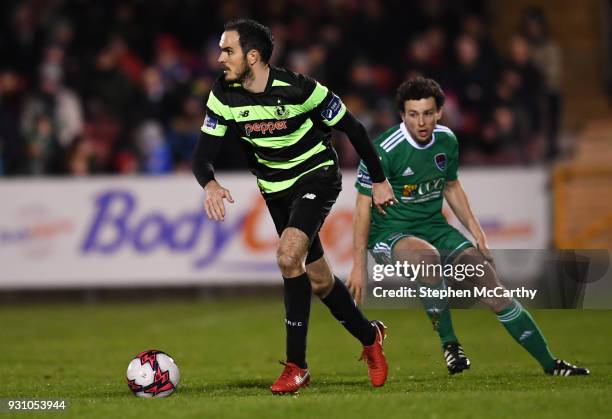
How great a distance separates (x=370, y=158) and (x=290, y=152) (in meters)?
0.52

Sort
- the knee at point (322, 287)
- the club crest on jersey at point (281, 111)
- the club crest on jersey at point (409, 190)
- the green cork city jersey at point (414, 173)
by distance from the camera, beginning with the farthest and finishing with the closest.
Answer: the club crest on jersey at point (409, 190)
the green cork city jersey at point (414, 173)
the knee at point (322, 287)
the club crest on jersey at point (281, 111)

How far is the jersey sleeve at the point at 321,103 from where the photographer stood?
7.99 metres

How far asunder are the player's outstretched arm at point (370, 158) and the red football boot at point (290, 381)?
45.5 inches

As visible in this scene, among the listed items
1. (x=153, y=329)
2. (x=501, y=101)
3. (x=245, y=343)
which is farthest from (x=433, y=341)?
(x=501, y=101)

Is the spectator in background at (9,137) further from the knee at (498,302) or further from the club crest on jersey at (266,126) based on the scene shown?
the knee at (498,302)

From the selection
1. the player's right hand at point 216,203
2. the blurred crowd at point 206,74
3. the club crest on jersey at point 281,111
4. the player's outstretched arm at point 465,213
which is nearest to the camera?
the player's right hand at point 216,203

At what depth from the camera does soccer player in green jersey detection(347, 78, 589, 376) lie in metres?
8.40

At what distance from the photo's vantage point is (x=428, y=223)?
8930 mm

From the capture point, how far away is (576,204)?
1638 centimetres

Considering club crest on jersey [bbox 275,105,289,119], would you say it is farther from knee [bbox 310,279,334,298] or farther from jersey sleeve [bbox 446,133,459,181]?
jersey sleeve [bbox 446,133,459,181]

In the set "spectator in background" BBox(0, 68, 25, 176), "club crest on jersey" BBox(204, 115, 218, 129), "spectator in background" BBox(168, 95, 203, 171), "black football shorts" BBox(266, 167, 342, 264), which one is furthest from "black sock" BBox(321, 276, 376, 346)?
"spectator in background" BBox(0, 68, 25, 176)

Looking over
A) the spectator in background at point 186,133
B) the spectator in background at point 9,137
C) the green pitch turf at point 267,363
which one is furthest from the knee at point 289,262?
the spectator in background at point 9,137

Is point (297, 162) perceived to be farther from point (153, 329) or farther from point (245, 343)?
point (153, 329)

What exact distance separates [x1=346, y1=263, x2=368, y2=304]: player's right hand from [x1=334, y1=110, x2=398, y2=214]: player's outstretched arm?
46 centimetres
